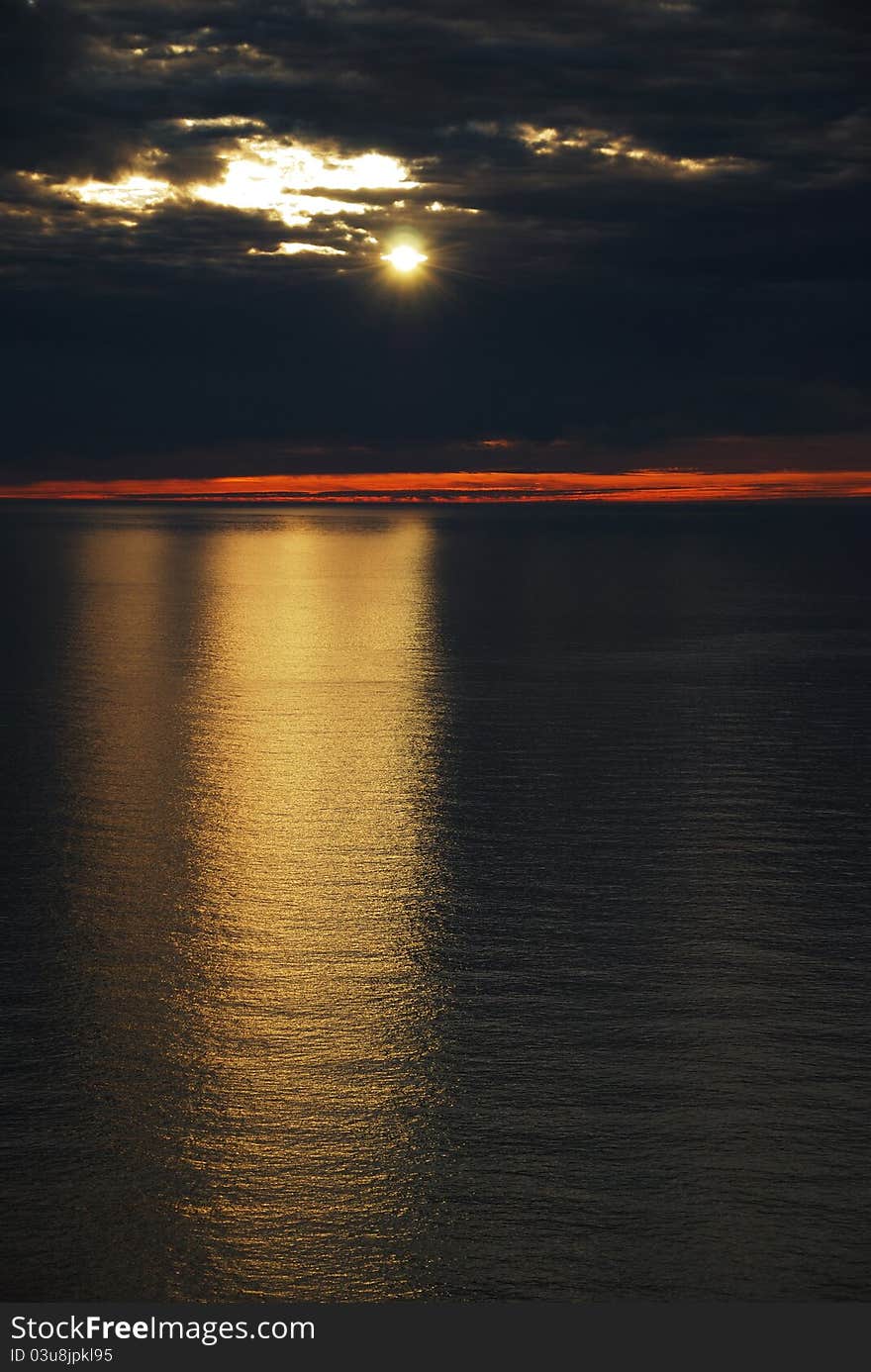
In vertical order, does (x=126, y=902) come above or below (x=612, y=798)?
below

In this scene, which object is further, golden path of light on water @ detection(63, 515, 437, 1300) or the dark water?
golden path of light on water @ detection(63, 515, 437, 1300)

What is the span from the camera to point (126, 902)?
2295 centimetres

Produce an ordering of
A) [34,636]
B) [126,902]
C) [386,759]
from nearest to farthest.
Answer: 1. [126,902]
2. [386,759]
3. [34,636]

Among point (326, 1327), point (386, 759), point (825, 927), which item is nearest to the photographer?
point (326, 1327)

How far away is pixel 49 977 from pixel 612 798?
45.4ft

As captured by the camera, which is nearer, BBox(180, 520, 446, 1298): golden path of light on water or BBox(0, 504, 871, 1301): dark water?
BBox(0, 504, 871, 1301): dark water

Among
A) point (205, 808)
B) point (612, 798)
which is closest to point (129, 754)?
point (205, 808)

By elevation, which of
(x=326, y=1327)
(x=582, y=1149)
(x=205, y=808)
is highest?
(x=205, y=808)

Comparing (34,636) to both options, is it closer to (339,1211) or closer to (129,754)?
(129,754)

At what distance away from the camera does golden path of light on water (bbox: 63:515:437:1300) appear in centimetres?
1330

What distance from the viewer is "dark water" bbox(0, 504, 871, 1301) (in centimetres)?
1305

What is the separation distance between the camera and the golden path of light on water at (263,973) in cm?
1330

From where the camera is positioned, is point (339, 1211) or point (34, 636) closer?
point (339, 1211)

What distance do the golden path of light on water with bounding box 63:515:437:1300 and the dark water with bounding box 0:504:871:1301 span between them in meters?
0.06
